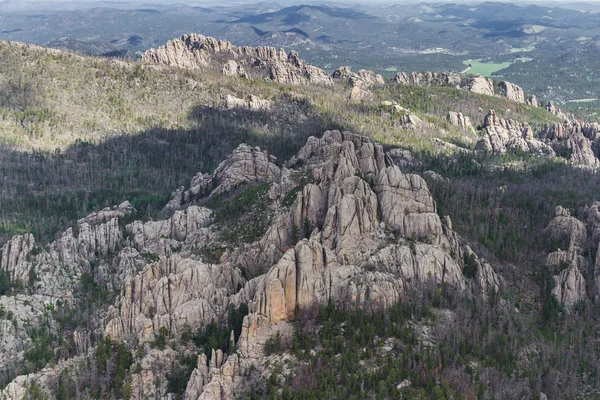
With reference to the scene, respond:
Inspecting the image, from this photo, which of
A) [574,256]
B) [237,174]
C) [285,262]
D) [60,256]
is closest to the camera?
[285,262]

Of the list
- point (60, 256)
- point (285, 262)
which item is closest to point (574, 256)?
point (285, 262)

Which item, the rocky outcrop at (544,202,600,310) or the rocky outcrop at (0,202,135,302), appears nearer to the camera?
the rocky outcrop at (544,202,600,310)

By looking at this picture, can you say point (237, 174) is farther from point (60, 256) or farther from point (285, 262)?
point (285, 262)

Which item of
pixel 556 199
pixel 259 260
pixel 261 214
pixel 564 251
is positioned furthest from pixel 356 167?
pixel 556 199

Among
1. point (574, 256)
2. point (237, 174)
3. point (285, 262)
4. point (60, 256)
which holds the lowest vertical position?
point (60, 256)

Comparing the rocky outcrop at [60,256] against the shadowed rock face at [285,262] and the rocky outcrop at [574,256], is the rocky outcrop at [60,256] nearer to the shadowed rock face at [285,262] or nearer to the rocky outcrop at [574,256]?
the shadowed rock face at [285,262]

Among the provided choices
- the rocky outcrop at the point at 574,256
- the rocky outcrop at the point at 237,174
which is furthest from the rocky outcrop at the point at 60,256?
the rocky outcrop at the point at 574,256

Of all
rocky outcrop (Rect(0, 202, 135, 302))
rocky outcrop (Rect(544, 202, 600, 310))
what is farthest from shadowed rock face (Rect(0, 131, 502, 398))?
rocky outcrop (Rect(544, 202, 600, 310))

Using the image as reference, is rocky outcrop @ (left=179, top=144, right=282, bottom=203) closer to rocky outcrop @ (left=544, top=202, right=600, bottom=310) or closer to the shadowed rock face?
the shadowed rock face

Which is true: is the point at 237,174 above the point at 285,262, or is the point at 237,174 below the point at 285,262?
below
